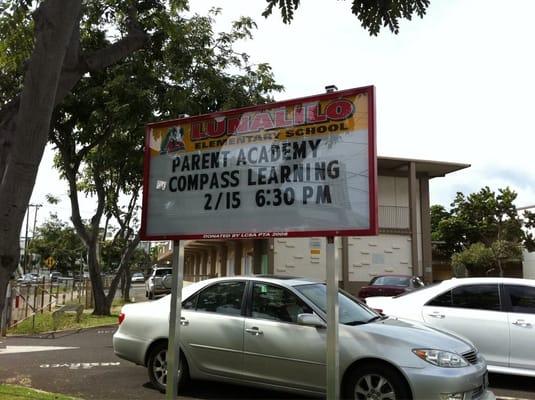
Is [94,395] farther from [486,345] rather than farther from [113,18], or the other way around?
[113,18]

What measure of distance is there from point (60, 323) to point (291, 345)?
1162cm

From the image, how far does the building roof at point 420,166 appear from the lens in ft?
91.1

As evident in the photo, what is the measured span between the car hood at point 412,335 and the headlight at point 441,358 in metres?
0.05

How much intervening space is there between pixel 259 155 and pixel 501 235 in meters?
35.6

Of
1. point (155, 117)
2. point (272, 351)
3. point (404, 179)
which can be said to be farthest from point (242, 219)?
point (404, 179)

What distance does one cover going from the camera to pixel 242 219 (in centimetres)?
523

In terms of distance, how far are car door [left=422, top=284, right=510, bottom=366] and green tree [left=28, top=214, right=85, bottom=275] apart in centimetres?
5676

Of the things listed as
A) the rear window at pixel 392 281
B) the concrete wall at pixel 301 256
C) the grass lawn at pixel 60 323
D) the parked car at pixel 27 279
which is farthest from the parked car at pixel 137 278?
the rear window at pixel 392 281

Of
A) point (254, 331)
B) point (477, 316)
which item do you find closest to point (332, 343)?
point (254, 331)

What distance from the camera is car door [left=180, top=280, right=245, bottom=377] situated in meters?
6.38

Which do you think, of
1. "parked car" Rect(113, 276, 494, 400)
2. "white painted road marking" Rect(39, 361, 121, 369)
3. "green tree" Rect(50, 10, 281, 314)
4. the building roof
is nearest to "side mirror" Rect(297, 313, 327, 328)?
"parked car" Rect(113, 276, 494, 400)

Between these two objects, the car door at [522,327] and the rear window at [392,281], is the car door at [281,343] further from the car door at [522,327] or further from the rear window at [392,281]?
the rear window at [392,281]

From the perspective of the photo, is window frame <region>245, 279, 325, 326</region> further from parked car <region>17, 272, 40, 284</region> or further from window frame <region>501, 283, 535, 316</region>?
parked car <region>17, 272, 40, 284</region>

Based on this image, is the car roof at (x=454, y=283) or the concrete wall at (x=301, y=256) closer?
the car roof at (x=454, y=283)
